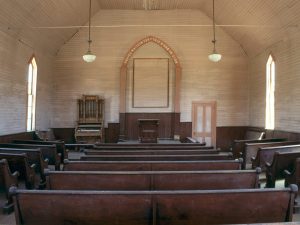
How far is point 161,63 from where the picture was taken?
1174 cm

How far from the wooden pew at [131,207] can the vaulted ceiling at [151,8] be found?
6032 mm

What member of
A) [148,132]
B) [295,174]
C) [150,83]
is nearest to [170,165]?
[295,174]

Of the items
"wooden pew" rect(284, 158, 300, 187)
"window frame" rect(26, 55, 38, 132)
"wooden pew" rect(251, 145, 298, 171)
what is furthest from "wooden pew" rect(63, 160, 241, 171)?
"window frame" rect(26, 55, 38, 132)

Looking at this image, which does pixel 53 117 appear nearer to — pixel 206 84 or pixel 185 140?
pixel 185 140

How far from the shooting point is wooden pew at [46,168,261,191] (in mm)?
3025

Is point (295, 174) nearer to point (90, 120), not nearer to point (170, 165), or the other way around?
point (170, 165)

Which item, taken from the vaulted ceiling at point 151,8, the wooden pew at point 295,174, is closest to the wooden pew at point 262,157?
the wooden pew at point 295,174

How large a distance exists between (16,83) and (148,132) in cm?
433

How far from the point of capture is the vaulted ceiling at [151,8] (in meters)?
7.60

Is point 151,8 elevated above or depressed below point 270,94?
above

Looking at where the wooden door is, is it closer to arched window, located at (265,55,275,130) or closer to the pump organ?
arched window, located at (265,55,275,130)

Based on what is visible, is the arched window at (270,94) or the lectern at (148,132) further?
the lectern at (148,132)

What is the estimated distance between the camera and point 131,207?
89.0 inches

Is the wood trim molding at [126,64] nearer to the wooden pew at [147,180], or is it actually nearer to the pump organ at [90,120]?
the pump organ at [90,120]
